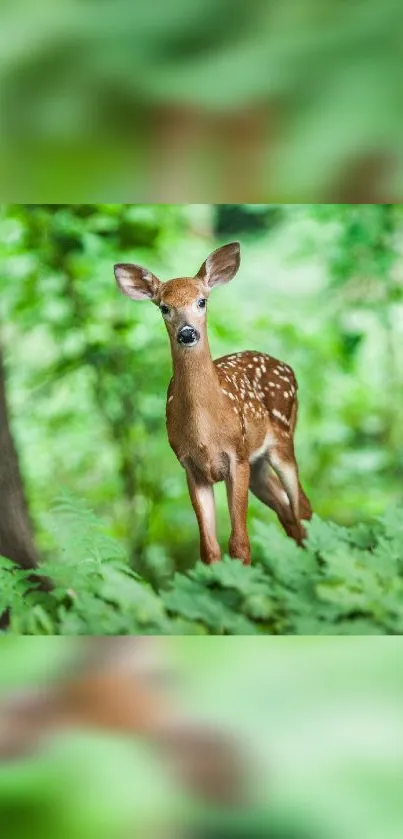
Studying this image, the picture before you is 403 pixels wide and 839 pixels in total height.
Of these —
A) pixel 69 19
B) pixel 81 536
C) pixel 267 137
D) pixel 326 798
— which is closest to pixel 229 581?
pixel 81 536

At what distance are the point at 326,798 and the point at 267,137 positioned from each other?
117 cm

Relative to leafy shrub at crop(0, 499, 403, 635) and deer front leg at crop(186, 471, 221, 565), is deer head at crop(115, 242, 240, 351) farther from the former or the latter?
leafy shrub at crop(0, 499, 403, 635)

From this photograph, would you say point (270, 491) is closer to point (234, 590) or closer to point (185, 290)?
point (234, 590)

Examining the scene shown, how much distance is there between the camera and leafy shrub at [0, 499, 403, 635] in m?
1.84

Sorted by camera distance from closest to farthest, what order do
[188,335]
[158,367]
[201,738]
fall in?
[201,738], [188,335], [158,367]

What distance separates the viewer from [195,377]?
1.91 m

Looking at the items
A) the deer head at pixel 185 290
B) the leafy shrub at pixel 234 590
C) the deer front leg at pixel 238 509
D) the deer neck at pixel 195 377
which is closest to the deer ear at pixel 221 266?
the deer head at pixel 185 290

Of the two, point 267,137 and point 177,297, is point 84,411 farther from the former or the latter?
point 267,137

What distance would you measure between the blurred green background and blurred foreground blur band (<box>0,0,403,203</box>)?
0.06 m

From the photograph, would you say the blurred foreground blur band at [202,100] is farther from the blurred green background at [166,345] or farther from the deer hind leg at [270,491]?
the deer hind leg at [270,491]

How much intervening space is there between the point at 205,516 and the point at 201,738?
47 centimetres

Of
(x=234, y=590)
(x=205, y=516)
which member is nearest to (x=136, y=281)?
(x=205, y=516)

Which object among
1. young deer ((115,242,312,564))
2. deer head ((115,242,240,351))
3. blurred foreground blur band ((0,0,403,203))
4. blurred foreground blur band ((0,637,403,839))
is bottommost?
blurred foreground blur band ((0,637,403,839))

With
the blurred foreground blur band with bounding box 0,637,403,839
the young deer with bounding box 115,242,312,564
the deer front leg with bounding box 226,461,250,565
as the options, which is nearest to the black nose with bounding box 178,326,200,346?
the young deer with bounding box 115,242,312,564
